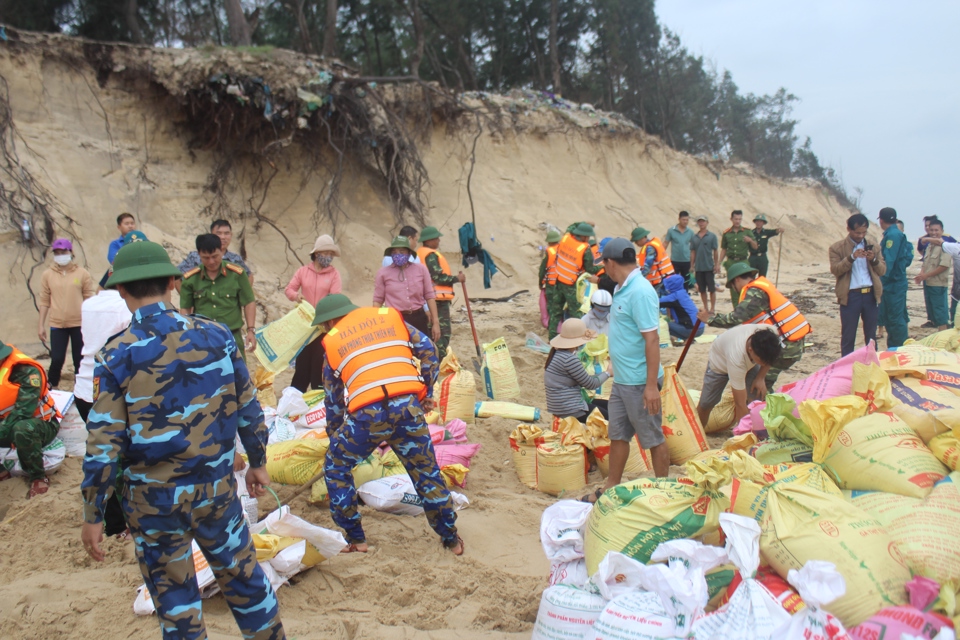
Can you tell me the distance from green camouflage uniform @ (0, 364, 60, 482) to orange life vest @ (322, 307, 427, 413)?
2.24 m

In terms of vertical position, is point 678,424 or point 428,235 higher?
point 428,235

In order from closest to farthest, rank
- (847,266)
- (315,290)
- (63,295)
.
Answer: (63,295)
(315,290)
(847,266)

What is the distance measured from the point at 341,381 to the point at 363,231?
8061mm

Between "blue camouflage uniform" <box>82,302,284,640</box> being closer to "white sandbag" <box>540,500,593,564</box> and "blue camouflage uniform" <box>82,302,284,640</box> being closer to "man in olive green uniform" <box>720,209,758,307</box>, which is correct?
"white sandbag" <box>540,500,593,564</box>

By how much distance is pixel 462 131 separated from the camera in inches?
546

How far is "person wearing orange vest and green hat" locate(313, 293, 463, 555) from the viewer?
3.29 m

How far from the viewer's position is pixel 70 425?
4816 mm

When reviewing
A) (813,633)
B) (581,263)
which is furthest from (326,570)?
(581,263)

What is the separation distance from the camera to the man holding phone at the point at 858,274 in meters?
6.34

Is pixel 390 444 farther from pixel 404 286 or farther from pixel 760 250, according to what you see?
pixel 760 250

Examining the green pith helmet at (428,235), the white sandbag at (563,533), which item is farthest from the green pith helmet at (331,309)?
the green pith helmet at (428,235)

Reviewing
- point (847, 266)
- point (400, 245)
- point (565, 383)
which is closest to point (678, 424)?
point (565, 383)

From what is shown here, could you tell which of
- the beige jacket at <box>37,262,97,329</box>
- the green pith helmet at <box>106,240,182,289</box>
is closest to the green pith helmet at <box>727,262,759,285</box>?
the green pith helmet at <box>106,240,182,289</box>

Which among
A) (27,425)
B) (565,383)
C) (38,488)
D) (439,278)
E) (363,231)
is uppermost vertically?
(363,231)
